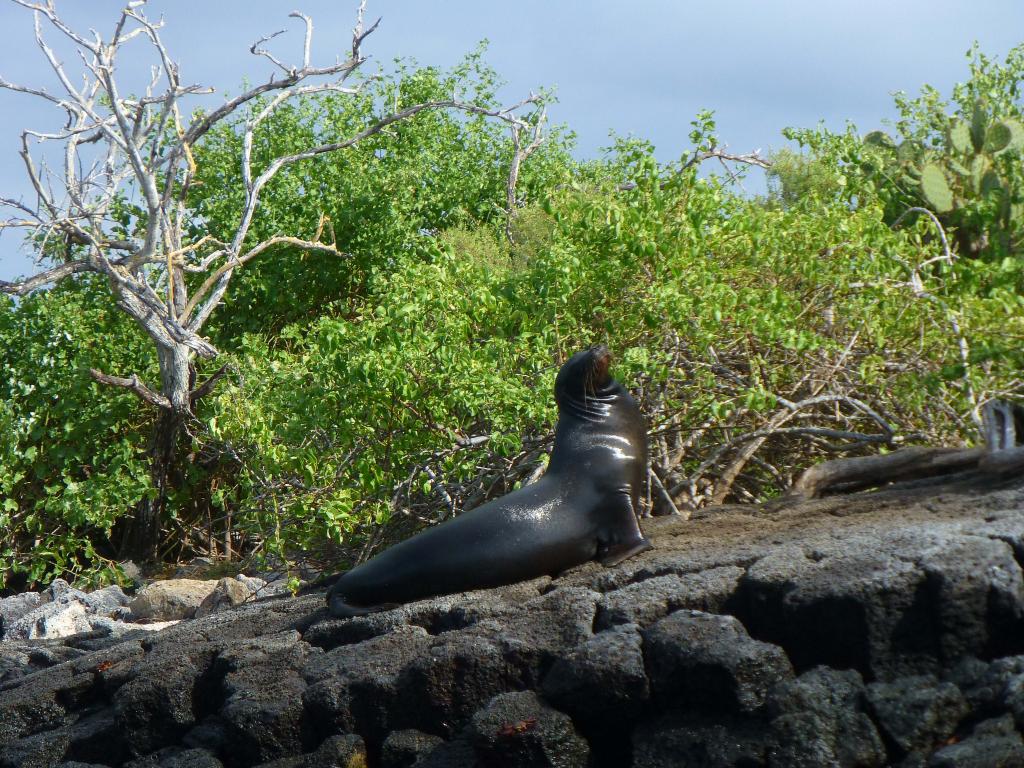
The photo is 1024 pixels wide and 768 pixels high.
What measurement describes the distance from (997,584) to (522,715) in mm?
1736

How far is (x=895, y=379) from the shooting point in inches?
312

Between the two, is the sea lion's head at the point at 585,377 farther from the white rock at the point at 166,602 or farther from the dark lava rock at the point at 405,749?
the white rock at the point at 166,602

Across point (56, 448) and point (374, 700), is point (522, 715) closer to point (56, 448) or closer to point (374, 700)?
point (374, 700)

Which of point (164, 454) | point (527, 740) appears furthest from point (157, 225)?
point (527, 740)

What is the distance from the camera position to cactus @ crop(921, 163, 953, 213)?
40.6 feet

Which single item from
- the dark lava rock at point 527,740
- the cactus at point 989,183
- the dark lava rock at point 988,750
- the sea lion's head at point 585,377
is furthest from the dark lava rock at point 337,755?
the cactus at point 989,183

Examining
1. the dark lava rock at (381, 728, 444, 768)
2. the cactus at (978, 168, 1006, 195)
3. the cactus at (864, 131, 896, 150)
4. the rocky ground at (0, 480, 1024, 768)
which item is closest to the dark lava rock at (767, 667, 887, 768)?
the rocky ground at (0, 480, 1024, 768)

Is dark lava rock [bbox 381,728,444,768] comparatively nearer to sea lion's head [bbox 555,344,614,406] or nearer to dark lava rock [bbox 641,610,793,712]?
dark lava rock [bbox 641,610,793,712]

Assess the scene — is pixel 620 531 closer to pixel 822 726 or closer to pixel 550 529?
pixel 550 529

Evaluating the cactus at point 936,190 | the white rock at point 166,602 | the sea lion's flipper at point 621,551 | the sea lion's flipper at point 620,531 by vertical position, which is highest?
the cactus at point 936,190

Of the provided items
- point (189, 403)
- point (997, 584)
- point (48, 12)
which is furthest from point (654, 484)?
point (48, 12)

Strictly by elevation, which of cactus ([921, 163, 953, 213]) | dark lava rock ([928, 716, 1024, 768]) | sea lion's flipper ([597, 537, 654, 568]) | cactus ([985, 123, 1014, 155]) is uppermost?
cactus ([985, 123, 1014, 155])

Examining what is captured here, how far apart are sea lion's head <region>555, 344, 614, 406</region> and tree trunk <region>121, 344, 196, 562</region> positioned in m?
8.07

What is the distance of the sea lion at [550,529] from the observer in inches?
232
